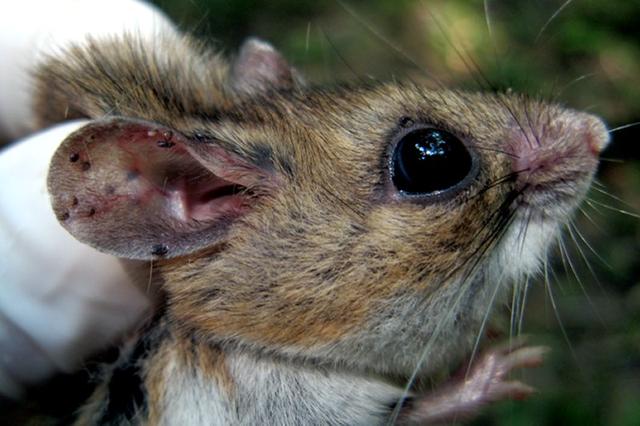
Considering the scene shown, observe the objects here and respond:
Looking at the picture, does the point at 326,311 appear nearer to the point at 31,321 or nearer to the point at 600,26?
the point at 31,321

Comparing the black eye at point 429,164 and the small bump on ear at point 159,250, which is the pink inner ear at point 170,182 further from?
the black eye at point 429,164

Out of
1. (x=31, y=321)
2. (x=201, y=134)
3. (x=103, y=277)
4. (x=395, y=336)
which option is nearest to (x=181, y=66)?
(x=201, y=134)

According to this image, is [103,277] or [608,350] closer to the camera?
[103,277]

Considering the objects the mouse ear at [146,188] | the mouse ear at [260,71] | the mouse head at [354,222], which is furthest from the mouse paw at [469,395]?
the mouse ear at [260,71]

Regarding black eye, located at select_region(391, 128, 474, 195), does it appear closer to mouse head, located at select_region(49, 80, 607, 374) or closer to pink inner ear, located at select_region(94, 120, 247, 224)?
mouse head, located at select_region(49, 80, 607, 374)

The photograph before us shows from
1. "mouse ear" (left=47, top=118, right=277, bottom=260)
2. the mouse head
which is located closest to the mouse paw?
the mouse head

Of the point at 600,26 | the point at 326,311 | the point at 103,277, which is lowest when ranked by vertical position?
the point at 103,277
